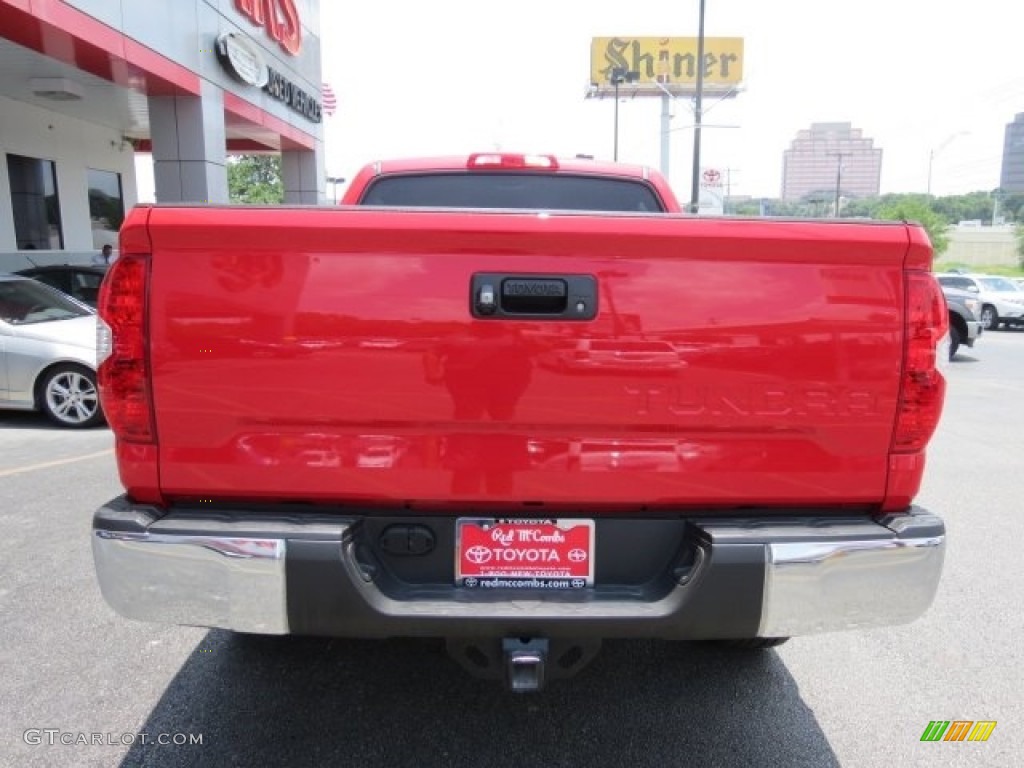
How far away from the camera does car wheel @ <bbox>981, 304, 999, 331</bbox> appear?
21.8 metres

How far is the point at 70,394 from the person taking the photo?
7.54 m

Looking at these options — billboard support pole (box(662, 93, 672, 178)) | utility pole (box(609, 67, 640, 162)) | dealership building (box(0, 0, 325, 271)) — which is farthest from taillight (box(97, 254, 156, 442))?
billboard support pole (box(662, 93, 672, 178))

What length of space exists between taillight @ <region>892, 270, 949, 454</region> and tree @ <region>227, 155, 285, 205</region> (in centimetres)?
4920

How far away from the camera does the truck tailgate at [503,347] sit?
80.7 inches

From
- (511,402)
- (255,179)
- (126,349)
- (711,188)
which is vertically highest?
(255,179)

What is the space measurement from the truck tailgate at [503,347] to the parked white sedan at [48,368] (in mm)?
6239

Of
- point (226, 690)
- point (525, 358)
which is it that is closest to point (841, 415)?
point (525, 358)

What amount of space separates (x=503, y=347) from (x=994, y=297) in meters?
24.1

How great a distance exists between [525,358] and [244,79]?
42.9 ft

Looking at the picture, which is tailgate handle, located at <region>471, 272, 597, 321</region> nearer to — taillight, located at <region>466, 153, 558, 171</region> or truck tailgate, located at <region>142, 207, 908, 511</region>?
truck tailgate, located at <region>142, 207, 908, 511</region>

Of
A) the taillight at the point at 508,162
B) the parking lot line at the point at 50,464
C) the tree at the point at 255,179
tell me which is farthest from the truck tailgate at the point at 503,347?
the tree at the point at 255,179

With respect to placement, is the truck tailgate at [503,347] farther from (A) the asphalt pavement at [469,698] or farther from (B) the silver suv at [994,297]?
(B) the silver suv at [994,297]

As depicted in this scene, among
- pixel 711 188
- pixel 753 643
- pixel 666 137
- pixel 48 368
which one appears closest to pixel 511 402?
pixel 753 643

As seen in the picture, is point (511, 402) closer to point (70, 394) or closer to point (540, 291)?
point (540, 291)
